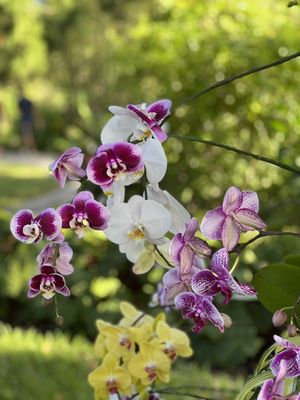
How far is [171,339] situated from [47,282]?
0.31 m

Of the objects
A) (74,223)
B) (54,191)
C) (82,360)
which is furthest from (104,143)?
(54,191)

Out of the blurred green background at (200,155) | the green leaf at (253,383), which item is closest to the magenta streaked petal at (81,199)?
the green leaf at (253,383)

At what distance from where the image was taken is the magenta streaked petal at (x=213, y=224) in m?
0.69

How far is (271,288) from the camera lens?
0.77m

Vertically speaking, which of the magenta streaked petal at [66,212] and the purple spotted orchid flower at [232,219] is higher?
the magenta streaked petal at [66,212]

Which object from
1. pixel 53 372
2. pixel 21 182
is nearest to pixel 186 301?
pixel 53 372

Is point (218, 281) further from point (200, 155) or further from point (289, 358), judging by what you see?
point (200, 155)

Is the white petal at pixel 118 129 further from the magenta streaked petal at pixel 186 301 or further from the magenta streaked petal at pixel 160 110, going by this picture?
the magenta streaked petal at pixel 186 301

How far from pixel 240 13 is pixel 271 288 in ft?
12.5

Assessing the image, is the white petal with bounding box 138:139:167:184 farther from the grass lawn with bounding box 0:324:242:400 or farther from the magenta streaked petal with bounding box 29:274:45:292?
the grass lawn with bounding box 0:324:242:400

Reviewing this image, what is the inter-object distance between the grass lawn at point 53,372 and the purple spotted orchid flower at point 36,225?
76.5 inches

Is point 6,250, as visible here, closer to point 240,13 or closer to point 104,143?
point 240,13

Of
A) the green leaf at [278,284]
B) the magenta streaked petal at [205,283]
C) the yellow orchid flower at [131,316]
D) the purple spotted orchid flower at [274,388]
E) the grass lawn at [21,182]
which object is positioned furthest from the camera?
the grass lawn at [21,182]

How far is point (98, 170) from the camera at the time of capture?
712 mm
